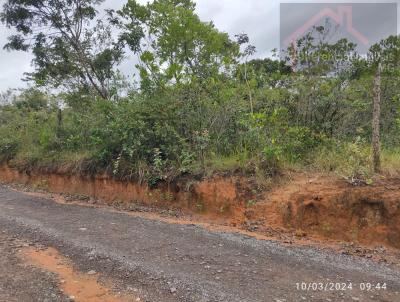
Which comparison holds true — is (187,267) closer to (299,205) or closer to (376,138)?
(299,205)

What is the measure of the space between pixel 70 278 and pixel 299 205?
347 cm

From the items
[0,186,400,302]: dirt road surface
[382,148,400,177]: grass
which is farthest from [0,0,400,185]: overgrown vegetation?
[0,186,400,302]: dirt road surface

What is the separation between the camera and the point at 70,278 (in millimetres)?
4270

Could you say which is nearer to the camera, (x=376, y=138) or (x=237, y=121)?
(x=376, y=138)

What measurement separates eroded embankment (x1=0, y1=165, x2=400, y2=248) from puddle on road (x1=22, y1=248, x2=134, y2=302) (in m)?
2.84

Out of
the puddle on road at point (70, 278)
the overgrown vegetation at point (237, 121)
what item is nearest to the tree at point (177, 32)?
the overgrown vegetation at point (237, 121)

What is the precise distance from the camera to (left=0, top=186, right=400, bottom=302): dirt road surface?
3783mm

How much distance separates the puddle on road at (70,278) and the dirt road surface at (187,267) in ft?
0.28

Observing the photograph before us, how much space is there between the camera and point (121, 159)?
8.80 m

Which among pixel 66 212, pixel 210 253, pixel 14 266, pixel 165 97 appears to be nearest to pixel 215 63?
pixel 165 97

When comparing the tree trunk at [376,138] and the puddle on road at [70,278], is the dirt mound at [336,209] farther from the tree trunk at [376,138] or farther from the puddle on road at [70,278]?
the puddle on road at [70,278]

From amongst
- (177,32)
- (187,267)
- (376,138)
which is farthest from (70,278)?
(177,32)

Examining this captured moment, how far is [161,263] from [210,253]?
2.31ft

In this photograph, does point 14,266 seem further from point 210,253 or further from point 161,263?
point 210,253
